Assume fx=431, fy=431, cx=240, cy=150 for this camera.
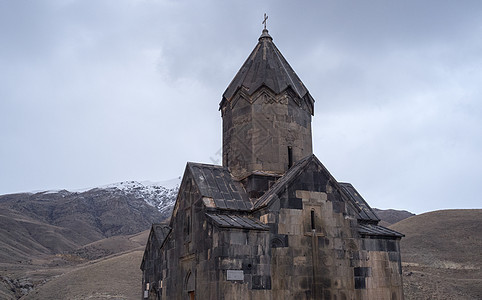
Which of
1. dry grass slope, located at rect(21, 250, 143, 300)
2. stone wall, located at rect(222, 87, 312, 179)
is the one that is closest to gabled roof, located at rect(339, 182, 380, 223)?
stone wall, located at rect(222, 87, 312, 179)

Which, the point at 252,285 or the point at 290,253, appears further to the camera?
the point at 290,253

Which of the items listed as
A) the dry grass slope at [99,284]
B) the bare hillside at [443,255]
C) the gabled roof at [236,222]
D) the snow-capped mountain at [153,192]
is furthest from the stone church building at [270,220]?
the snow-capped mountain at [153,192]

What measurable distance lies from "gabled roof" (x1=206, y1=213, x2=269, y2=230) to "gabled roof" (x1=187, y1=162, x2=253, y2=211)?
17.3 inches

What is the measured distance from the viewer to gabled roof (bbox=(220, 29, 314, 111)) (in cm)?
1522

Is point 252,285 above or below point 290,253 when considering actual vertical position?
below

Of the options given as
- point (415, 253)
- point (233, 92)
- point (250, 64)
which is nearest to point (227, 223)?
point (233, 92)

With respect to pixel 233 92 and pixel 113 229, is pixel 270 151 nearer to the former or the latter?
pixel 233 92

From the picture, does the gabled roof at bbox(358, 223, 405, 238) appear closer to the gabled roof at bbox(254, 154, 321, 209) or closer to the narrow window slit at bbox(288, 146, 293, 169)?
the gabled roof at bbox(254, 154, 321, 209)

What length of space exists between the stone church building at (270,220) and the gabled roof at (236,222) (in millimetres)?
31

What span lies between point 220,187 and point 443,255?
36.8 meters

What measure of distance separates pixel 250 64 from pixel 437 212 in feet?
164

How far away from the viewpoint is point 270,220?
477 inches

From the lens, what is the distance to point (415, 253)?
43.5 metres

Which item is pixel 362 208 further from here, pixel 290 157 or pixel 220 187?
pixel 220 187
